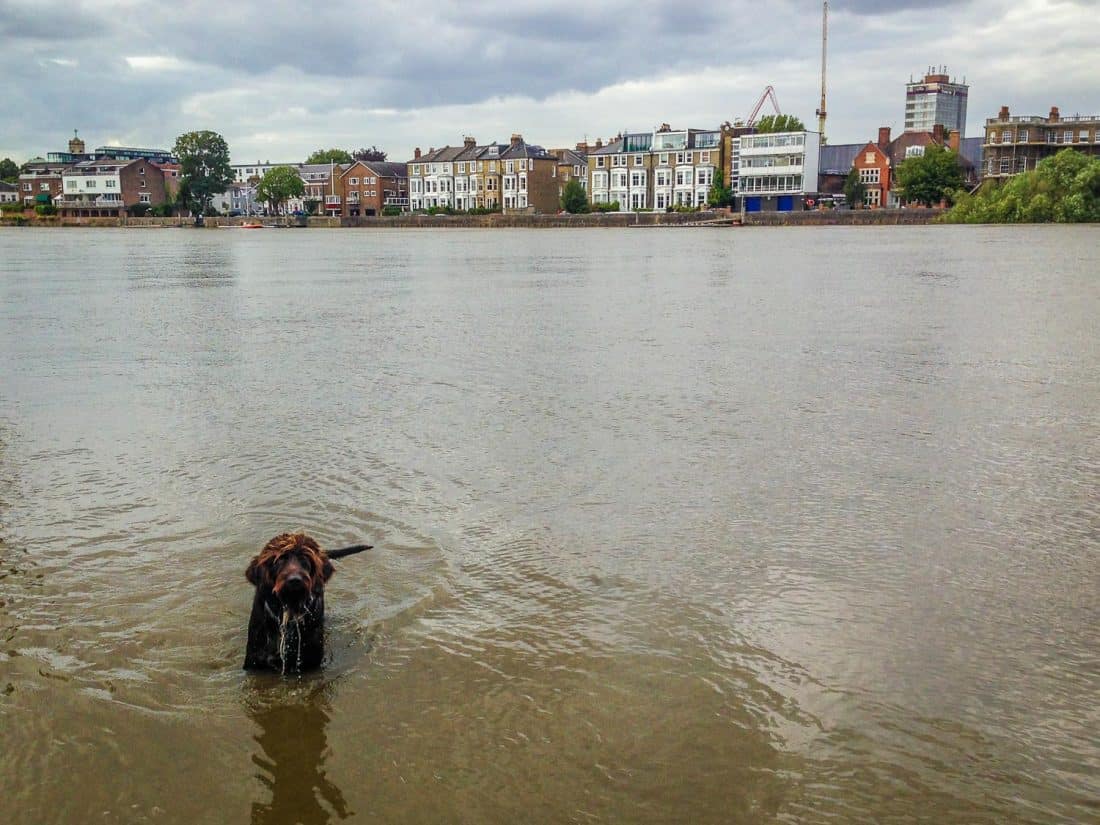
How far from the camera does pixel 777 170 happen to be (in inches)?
5103

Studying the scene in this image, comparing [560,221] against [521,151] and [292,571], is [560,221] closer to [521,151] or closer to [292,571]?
[521,151]

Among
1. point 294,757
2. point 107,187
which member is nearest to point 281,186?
point 107,187

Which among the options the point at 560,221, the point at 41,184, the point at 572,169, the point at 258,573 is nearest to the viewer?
the point at 258,573

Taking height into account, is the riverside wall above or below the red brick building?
below

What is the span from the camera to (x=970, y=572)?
7648mm

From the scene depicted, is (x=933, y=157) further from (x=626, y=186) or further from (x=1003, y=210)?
(x=626, y=186)

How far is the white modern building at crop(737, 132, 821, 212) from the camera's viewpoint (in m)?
128

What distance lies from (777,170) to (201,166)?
9030 centimetres

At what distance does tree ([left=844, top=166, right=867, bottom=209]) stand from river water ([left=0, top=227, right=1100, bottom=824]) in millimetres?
117230

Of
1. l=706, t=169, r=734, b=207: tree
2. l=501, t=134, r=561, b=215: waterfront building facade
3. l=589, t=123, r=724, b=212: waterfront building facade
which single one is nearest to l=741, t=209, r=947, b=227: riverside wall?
l=706, t=169, r=734, b=207: tree

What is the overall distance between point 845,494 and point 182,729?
21.3 feet

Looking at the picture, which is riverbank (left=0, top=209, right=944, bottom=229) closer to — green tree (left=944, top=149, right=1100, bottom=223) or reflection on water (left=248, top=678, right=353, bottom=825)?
green tree (left=944, top=149, right=1100, bottom=223)

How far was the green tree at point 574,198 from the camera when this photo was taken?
14125cm

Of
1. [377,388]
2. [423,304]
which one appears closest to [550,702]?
[377,388]
